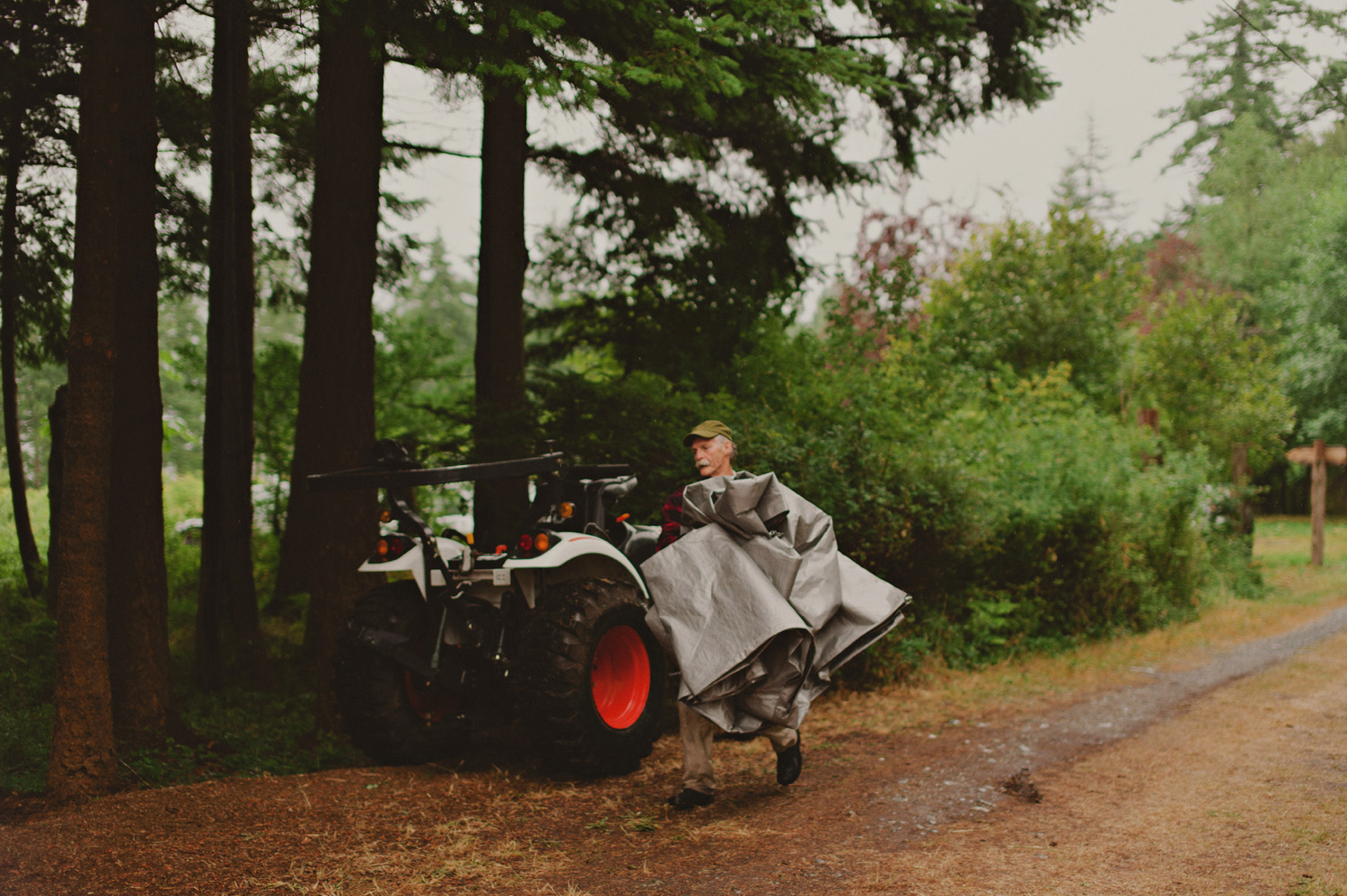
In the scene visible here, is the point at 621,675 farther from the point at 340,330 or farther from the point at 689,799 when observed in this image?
the point at 340,330

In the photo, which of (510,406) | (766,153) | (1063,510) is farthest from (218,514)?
(1063,510)

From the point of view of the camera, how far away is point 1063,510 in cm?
1196

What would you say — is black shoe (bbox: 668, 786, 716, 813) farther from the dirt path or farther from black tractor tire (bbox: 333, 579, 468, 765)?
black tractor tire (bbox: 333, 579, 468, 765)

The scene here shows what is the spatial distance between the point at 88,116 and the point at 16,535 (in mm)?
7386

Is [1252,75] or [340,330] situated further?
[1252,75]

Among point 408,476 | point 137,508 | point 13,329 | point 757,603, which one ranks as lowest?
point 757,603

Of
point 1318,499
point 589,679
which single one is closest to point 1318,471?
point 1318,499

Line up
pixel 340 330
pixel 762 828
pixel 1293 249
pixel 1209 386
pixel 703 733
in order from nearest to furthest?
pixel 762 828 → pixel 703 733 → pixel 340 330 → pixel 1209 386 → pixel 1293 249

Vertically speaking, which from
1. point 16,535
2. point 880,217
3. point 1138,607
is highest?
point 880,217

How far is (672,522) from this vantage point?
598 centimetres

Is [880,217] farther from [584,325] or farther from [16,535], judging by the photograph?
[16,535]

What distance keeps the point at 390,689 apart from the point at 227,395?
4.85 metres

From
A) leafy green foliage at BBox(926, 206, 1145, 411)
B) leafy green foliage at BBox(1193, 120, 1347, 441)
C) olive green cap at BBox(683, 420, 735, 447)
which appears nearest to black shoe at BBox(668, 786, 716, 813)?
olive green cap at BBox(683, 420, 735, 447)

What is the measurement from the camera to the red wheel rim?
615 cm
